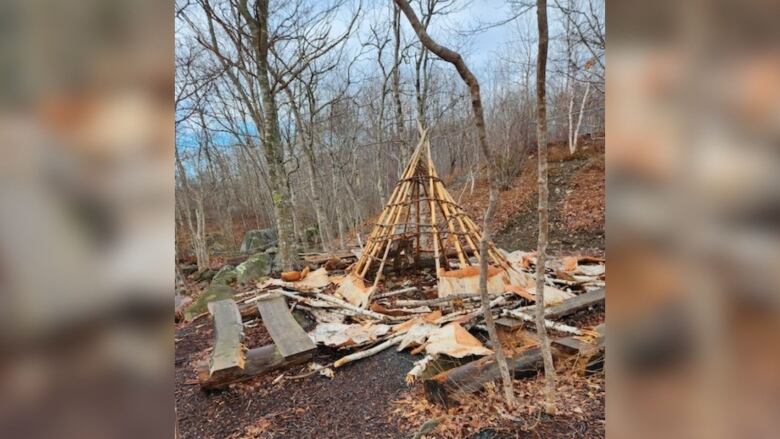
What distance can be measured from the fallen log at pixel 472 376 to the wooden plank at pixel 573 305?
3.96 feet

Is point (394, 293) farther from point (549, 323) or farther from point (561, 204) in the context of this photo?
point (561, 204)

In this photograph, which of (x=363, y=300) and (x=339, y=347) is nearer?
(x=339, y=347)

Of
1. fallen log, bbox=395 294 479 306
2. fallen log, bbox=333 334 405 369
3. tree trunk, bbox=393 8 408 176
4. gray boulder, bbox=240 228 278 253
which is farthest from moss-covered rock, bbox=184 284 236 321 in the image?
gray boulder, bbox=240 228 278 253

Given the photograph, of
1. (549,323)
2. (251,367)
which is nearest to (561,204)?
(549,323)

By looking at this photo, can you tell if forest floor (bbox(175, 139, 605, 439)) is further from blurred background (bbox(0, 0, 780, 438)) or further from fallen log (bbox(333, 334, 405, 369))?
blurred background (bbox(0, 0, 780, 438))

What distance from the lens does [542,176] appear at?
2215mm

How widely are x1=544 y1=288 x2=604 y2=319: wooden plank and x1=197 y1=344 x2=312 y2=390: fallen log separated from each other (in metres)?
2.75

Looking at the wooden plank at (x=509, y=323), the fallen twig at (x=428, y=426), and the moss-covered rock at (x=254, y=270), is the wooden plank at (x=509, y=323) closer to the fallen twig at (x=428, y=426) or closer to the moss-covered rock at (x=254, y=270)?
the fallen twig at (x=428, y=426)

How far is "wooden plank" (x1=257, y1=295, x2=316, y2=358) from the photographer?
355 centimetres

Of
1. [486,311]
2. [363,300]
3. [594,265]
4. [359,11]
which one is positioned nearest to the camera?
[486,311]
